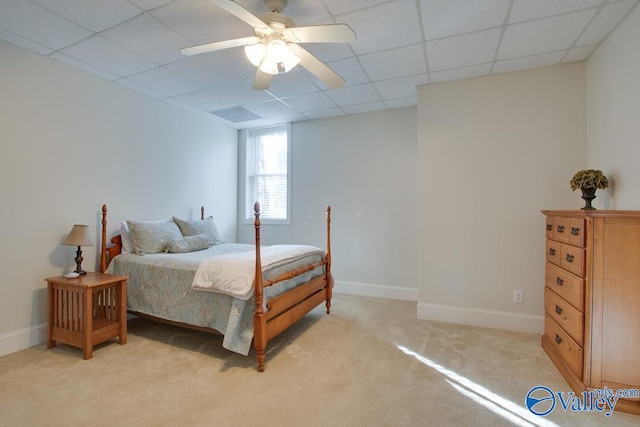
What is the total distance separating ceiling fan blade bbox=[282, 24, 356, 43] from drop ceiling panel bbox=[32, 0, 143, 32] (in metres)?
1.11

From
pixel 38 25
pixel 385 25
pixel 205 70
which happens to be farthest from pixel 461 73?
pixel 38 25

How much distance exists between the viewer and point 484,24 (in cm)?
224

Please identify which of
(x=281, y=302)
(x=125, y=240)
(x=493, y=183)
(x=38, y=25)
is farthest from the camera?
(x=125, y=240)

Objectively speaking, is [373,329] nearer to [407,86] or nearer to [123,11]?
[407,86]

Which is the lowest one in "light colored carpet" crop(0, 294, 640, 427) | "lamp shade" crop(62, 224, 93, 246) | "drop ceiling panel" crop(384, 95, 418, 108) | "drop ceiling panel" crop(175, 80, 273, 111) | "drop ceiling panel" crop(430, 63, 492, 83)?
"light colored carpet" crop(0, 294, 640, 427)

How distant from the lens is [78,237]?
107 inches

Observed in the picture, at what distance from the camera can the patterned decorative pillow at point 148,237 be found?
10.3ft

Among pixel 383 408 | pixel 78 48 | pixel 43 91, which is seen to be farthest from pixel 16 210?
pixel 383 408

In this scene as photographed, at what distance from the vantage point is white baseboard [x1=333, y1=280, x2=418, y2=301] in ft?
13.2

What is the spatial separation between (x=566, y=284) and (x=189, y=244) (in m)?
3.39

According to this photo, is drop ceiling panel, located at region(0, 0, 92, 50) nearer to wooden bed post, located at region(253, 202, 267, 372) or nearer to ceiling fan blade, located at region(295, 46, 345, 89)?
ceiling fan blade, located at region(295, 46, 345, 89)

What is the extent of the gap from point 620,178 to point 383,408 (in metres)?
2.38

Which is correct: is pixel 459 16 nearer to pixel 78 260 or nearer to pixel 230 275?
pixel 230 275

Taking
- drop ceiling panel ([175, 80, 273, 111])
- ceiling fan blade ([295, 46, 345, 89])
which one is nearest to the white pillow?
drop ceiling panel ([175, 80, 273, 111])
